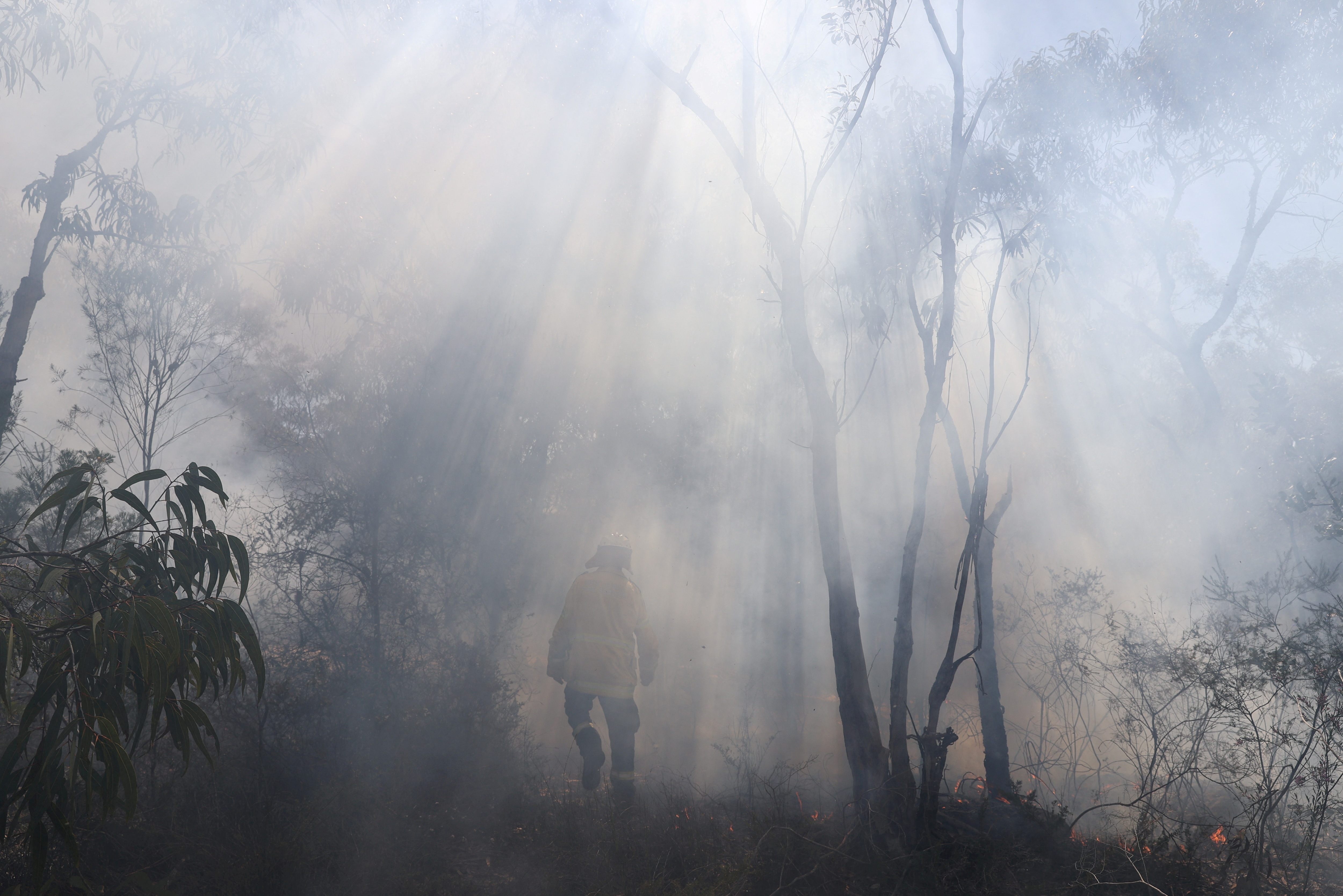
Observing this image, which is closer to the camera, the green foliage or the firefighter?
the green foliage

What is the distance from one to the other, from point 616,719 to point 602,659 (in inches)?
14.4

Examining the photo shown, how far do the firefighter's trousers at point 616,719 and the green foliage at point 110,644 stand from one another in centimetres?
235

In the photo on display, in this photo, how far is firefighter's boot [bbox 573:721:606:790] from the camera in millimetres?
4258

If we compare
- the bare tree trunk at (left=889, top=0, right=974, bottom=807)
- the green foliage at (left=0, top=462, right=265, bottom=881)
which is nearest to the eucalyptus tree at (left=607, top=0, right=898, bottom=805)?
the bare tree trunk at (left=889, top=0, right=974, bottom=807)

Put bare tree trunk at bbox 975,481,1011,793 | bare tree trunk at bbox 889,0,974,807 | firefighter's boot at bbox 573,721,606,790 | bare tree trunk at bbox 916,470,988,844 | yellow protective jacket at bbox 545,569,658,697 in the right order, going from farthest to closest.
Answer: bare tree trunk at bbox 975,481,1011,793
yellow protective jacket at bbox 545,569,658,697
firefighter's boot at bbox 573,721,606,790
bare tree trunk at bbox 889,0,974,807
bare tree trunk at bbox 916,470,988,844

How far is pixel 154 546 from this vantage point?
2.26 metres

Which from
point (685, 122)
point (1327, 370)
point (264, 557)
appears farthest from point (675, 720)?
point (1327, 370)

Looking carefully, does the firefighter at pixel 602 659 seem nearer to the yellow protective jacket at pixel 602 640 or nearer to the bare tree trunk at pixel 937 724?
the yellow protective jacket at pixel 602 640

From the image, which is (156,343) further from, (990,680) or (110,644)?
(990,680)

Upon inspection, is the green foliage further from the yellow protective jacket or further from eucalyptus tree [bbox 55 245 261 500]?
eucalyptus tree [bbox 55 245 261 500]

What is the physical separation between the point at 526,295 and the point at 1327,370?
869cm

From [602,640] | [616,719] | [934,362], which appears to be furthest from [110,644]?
[934,362]

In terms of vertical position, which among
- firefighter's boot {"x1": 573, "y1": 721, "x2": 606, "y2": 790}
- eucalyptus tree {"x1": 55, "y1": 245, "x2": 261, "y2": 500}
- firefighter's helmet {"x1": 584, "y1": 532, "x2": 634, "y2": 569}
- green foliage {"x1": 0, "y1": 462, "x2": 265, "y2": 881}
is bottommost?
firefighter's boot {"x1": 573, "y1": 721, "x2": 606, "y2": 790}

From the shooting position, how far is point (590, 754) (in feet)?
14.0
